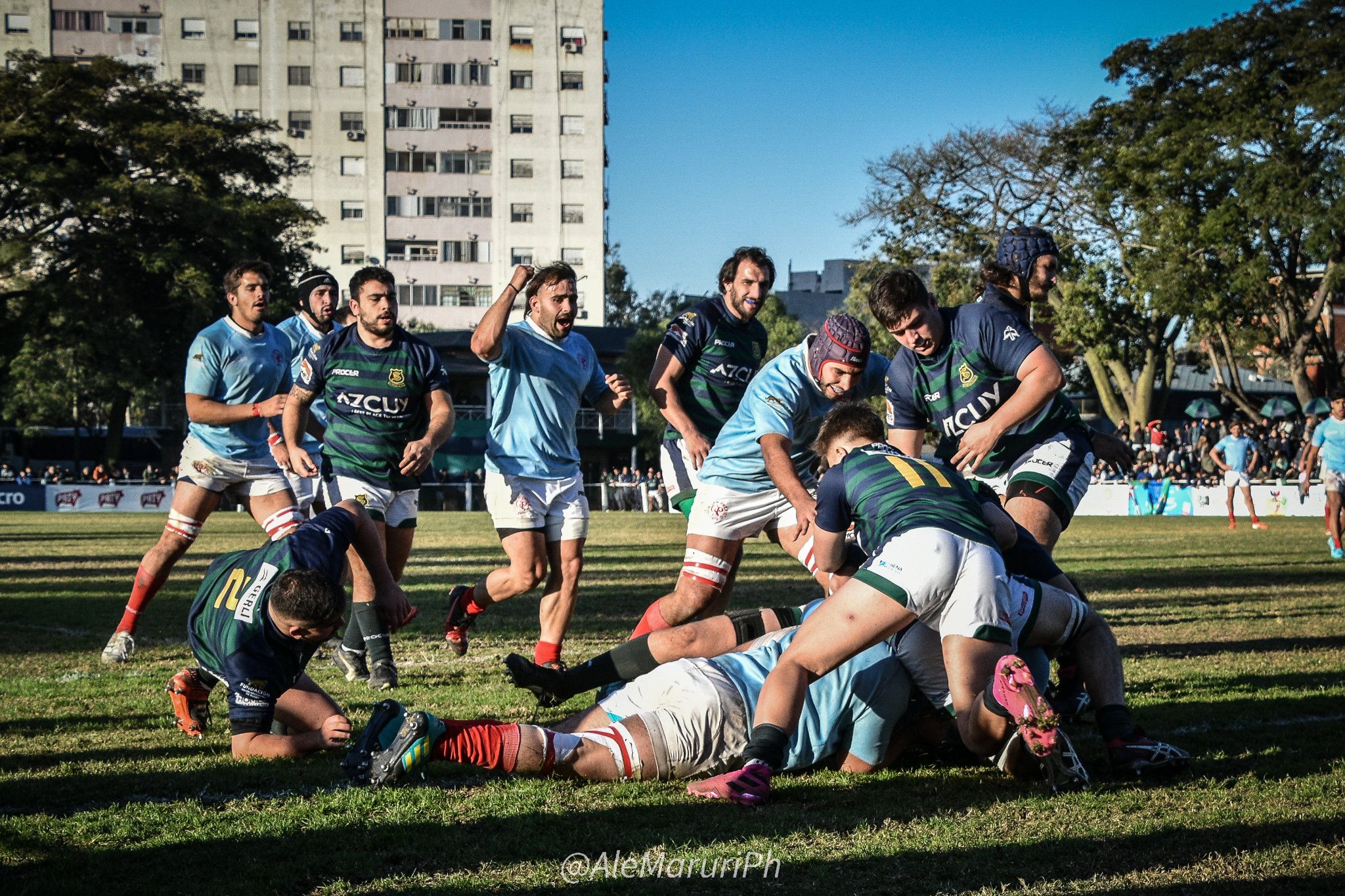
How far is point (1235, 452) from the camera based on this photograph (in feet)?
72.9

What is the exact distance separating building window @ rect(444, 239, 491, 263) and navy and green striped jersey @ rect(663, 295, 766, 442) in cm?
6647

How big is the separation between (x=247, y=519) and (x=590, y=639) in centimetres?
2476

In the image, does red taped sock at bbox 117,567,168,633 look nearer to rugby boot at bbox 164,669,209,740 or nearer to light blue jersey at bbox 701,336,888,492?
rugby boot at bbox 164,669,209,740

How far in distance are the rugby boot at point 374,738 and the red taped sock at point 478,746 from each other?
0.53ft

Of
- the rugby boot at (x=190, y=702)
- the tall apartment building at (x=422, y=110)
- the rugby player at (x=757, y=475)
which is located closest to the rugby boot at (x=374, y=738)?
the rugby boot at (x=190, y=702)

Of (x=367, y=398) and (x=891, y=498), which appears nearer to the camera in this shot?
(x=891, y=498)

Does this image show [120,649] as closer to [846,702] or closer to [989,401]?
[846,702]

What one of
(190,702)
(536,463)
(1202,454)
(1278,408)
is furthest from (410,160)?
(190,702)

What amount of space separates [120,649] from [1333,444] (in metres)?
14.0

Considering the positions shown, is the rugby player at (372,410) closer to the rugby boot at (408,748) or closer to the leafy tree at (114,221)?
the rugby boot at (408,748)

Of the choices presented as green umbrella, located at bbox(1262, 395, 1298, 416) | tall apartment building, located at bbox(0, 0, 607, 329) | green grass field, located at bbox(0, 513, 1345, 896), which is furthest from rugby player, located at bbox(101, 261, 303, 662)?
tall apartment building, located at bbox(0, 0, 607, 329)

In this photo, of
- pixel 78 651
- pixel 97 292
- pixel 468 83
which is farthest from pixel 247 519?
pixel 468 83

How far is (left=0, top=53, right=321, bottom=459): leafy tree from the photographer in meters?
39.4

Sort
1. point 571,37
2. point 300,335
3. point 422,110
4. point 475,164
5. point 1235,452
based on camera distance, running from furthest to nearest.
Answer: point 475,164 < point 422,110 < point 571,37 < point 1235,452 < point 300,335
